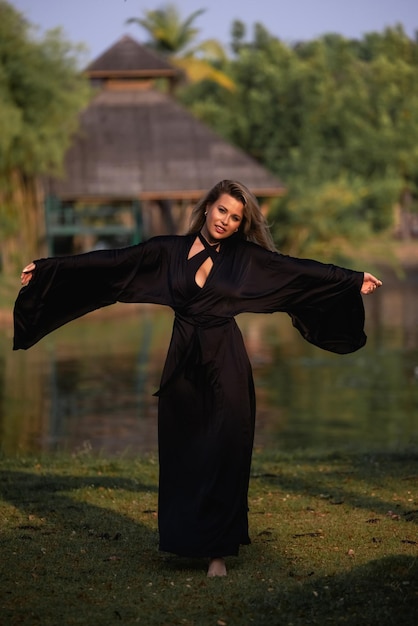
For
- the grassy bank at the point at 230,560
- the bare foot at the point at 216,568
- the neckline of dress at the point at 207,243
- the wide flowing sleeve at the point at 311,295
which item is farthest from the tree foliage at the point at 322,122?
the bare foot at the point at 216,568

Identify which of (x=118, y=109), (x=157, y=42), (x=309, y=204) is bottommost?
(x=309, y=204)

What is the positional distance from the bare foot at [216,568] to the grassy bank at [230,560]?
68 millimetres

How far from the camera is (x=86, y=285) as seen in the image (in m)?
6.86

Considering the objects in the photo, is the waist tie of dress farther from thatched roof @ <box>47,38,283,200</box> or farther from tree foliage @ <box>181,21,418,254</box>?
tree foliage @ <box>181,21,418,254</box>

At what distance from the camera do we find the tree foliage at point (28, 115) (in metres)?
33.7

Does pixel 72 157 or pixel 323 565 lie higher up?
pixel 72 157

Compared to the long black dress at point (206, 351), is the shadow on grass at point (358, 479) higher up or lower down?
lower down

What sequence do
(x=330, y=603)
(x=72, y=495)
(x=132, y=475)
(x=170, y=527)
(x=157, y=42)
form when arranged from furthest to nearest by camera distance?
1. (x=157, y=42)
2. (x=132, y=475)
3. (x=72, y=495)
4. (x=170, y=527)
5. (x=330, y=603)

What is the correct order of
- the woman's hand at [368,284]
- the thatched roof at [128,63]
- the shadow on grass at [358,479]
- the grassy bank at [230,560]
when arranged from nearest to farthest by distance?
the grassy bank at [230,560] → the woman's hand at [368,284] → the shadow on grass at [358,479] → the thatched roof at [128,63]

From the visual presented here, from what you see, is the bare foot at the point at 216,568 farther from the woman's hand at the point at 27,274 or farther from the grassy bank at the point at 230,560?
the woman's hand at the point at 27,274

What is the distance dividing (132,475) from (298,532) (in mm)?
2407

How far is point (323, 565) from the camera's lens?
6336 millimetres

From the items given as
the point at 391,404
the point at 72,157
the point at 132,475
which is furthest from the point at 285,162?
the point at 132,475

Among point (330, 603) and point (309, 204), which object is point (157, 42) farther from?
point (330, 603)
